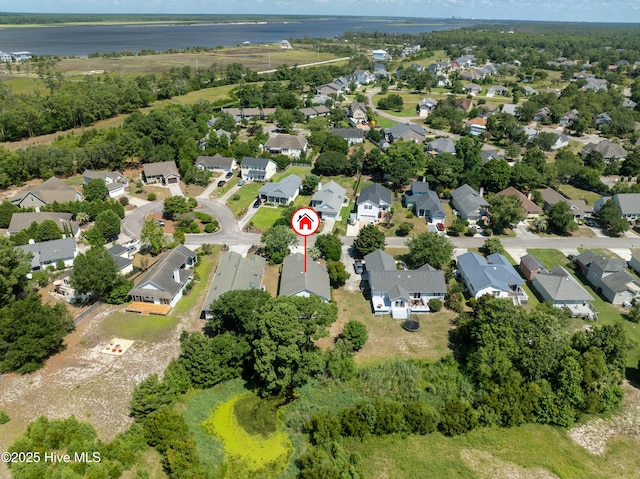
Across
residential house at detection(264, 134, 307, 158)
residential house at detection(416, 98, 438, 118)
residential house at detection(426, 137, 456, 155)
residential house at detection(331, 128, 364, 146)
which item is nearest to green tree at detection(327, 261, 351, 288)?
residential house at detection(264, 134, 307, 158)

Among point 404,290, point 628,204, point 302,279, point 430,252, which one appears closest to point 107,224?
point 302,279

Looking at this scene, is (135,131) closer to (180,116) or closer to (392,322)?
(180,116)

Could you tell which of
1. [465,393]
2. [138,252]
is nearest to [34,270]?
[138,252]

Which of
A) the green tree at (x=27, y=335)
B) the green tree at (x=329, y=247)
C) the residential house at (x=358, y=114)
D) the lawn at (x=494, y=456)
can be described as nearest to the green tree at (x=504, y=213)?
the green tree at (x=329, y=247)

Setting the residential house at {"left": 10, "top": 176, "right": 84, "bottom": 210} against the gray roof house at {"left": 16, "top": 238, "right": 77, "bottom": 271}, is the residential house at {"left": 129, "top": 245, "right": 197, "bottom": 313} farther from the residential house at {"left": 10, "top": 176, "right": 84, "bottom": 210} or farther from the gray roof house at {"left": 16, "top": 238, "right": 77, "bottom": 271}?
the residential house at {"left": 10, "top": 176, "right": 84, "bottom": 210}

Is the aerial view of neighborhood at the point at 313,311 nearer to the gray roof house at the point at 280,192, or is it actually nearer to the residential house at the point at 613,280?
the residential house at the point at 613,280

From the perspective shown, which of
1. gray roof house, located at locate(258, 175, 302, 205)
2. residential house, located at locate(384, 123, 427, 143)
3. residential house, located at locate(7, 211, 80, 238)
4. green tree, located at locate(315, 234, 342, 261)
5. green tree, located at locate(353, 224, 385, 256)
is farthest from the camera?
residential house, located at locate(384, 123, 427, 143)

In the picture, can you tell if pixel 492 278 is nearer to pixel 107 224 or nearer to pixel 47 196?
pixel 107 224
